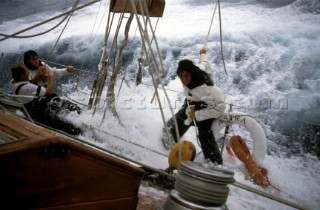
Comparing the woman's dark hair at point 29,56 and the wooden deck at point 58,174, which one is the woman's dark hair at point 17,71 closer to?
the woman's dark hair at point 29,56

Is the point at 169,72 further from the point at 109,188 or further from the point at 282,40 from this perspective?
the point at 109,188

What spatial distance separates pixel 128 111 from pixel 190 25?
806 centimetres

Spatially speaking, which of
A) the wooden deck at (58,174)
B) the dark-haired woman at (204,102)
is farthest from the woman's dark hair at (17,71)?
the wooden deck at (58,174)

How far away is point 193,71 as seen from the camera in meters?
2.88

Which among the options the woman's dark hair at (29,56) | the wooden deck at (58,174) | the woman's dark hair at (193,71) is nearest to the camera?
the wooden deck at (58,174)

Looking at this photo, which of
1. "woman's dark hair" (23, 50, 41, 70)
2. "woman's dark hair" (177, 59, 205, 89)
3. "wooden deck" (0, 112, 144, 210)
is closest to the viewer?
"wooden deck" (0, 112, 144, 210)

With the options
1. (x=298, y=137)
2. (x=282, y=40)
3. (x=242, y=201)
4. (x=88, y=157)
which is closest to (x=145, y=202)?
(x=88, y=157)

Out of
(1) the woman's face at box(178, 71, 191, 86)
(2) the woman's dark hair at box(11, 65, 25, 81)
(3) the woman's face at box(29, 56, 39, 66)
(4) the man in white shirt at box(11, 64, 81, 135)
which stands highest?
(1) the woman's face at box(178, 71, 191, 86)

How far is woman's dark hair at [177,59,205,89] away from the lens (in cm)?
287

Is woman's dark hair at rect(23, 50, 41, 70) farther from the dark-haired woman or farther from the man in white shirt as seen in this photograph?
the dark-haired woman

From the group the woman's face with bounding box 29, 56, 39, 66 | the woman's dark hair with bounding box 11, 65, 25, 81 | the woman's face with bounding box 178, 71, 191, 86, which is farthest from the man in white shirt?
the woman's face with bounding box 178, 71, 191, 86

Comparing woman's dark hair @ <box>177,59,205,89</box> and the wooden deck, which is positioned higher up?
woman's dark hair @ <box>177,59,205,89</box>

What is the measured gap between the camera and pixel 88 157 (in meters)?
1.00

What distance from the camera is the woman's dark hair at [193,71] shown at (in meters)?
2.87
